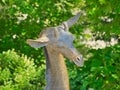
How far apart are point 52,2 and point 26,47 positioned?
0.76 meters

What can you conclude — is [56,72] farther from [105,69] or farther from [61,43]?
[105,69]

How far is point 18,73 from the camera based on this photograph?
5.29m

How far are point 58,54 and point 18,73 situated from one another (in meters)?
1.47

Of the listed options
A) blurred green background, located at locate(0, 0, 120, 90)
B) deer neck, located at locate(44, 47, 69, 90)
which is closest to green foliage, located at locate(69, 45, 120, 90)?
blurred green background, located at locate(0, 0, 120, 90)

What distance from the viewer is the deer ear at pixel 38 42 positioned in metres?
3.57

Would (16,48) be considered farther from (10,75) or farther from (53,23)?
(10,75)

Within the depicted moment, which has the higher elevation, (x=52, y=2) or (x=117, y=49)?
(x=52, y=2)

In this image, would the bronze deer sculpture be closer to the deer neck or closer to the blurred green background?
Result: the deer neck

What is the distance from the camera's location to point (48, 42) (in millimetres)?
3828

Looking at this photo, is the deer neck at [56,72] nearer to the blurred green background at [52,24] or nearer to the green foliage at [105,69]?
the blurred green background at [52,24]

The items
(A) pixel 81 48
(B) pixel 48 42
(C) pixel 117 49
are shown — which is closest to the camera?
(B) pixel 48 42

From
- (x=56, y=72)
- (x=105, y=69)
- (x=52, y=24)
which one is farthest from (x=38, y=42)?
(x=52, y=24)

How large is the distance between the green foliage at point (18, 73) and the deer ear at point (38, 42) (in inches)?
58.3

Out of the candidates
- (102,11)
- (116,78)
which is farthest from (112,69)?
(102,11)
